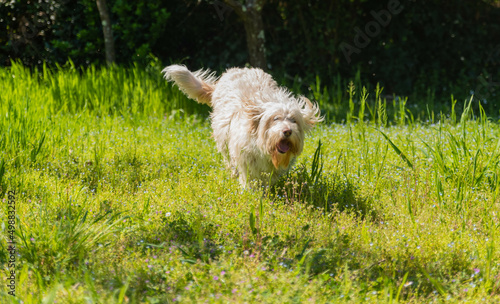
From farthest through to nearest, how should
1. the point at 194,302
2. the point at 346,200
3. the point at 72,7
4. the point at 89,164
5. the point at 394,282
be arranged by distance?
the point at 72,7
the point at 89,164
the point at 346,200
the point at 394,282
the point at 194,302

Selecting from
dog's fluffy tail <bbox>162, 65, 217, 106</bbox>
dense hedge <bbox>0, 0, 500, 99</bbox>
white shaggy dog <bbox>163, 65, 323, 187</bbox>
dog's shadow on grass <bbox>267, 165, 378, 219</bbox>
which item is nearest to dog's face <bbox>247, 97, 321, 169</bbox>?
white shaggy dog <bbox>163, 65, 323, 187</bbox>

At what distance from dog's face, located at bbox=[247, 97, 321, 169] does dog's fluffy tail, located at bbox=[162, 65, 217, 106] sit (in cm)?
139

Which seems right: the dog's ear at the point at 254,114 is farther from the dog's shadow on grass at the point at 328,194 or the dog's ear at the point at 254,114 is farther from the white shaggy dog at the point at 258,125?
the dog's shadow on grass at the point at 328,194

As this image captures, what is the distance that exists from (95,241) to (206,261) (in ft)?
2.18

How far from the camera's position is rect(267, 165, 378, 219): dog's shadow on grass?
13.5ft

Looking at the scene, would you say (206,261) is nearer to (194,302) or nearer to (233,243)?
(233,243)

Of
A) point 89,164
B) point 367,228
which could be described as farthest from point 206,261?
point 89,164

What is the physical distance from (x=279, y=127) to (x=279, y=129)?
0.03m

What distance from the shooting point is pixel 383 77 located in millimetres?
9156

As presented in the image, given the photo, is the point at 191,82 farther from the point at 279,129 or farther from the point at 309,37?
the point at 309,37

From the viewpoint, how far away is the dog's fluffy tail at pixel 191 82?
5.40 m

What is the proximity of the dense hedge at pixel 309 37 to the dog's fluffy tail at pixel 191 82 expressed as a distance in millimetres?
3108

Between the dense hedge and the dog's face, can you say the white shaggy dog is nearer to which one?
the dog's face

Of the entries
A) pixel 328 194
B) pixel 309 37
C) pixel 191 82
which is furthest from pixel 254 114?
pixel 309 37
